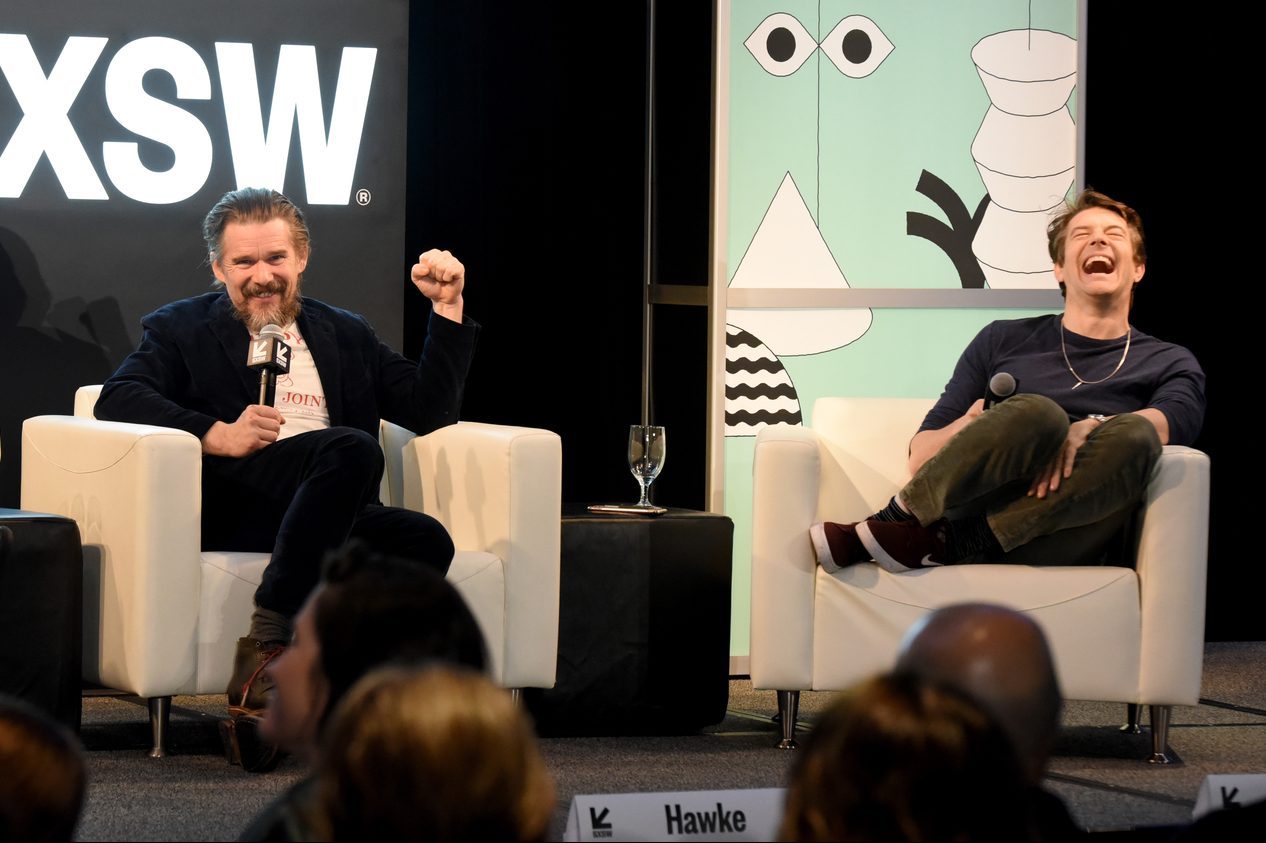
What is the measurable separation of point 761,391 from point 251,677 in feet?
6.77

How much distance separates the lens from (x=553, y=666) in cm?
343

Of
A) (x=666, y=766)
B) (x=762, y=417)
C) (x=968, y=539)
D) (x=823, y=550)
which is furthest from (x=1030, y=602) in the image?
(x=762, y=417)

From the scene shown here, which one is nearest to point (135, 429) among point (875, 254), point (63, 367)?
point (63, 367)

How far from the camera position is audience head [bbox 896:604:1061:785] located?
166 centimetres

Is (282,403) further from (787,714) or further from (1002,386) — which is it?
(1002,386)

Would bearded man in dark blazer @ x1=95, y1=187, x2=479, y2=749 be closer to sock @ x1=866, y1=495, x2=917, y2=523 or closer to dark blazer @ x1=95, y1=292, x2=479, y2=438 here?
dark blazer @ x1=95, y1=292, x2=479, y2=438

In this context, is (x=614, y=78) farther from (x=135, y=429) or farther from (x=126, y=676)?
(x=126, y=676)

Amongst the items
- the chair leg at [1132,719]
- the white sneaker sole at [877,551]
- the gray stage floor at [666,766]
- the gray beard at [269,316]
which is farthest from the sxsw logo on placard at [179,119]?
the chair leg at [1132,719]

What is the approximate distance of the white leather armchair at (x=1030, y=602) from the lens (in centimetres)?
339

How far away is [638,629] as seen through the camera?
367 centimetres

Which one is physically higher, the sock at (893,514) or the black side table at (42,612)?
the sock at (893,514)

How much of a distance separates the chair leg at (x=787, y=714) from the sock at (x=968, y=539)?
1.56 ft

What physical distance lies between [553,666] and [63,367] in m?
1.85

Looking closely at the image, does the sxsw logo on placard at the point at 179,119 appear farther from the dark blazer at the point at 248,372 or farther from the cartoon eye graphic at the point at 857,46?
the cartoon eye graphic at the point at 857,46
